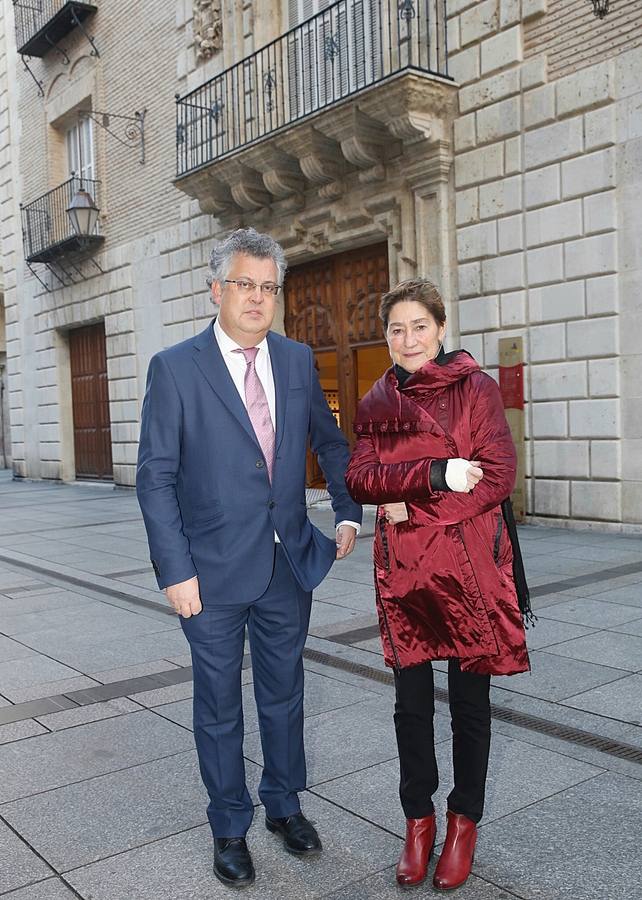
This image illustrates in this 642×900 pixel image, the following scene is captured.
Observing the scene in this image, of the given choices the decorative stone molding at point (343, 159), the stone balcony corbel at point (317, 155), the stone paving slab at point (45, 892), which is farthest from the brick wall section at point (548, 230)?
the stone paving slab at point (45, 892)

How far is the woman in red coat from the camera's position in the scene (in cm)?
247

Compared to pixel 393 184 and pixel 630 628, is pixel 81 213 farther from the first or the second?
pixel 630 628

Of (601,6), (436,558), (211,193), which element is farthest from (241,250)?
(211,193)

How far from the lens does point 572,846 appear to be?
8.73 feet

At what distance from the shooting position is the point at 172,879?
2572mm

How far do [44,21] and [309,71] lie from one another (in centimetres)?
935

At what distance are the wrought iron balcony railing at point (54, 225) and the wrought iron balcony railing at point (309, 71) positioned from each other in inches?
152

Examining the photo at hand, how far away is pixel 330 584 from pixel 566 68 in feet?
19.9

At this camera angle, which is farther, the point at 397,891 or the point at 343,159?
the point at 343,159

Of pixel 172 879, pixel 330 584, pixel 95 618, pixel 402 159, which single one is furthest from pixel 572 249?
pixel 172 879

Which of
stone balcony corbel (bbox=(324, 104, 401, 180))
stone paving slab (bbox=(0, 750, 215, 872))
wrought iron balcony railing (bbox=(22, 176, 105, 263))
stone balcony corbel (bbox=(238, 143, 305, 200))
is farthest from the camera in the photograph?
wrought iron balcony railing (bbox=(22, 176, 105, 263))

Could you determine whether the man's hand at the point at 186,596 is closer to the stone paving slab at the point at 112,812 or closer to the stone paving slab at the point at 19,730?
the stone paving slab at the point at 112,812

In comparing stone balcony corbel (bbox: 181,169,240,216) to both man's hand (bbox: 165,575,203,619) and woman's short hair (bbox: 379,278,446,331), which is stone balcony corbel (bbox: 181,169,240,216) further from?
man's hand (bbox: 165,575,203,619)

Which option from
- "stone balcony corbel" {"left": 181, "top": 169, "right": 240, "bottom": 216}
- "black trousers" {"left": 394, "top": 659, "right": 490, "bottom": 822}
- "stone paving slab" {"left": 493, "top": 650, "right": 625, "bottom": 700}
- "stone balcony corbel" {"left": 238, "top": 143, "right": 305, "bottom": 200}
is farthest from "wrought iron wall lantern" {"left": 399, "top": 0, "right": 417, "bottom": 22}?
"black trousers" {"left": 394, "top": 659, "right": 490, "bottom": 822}
